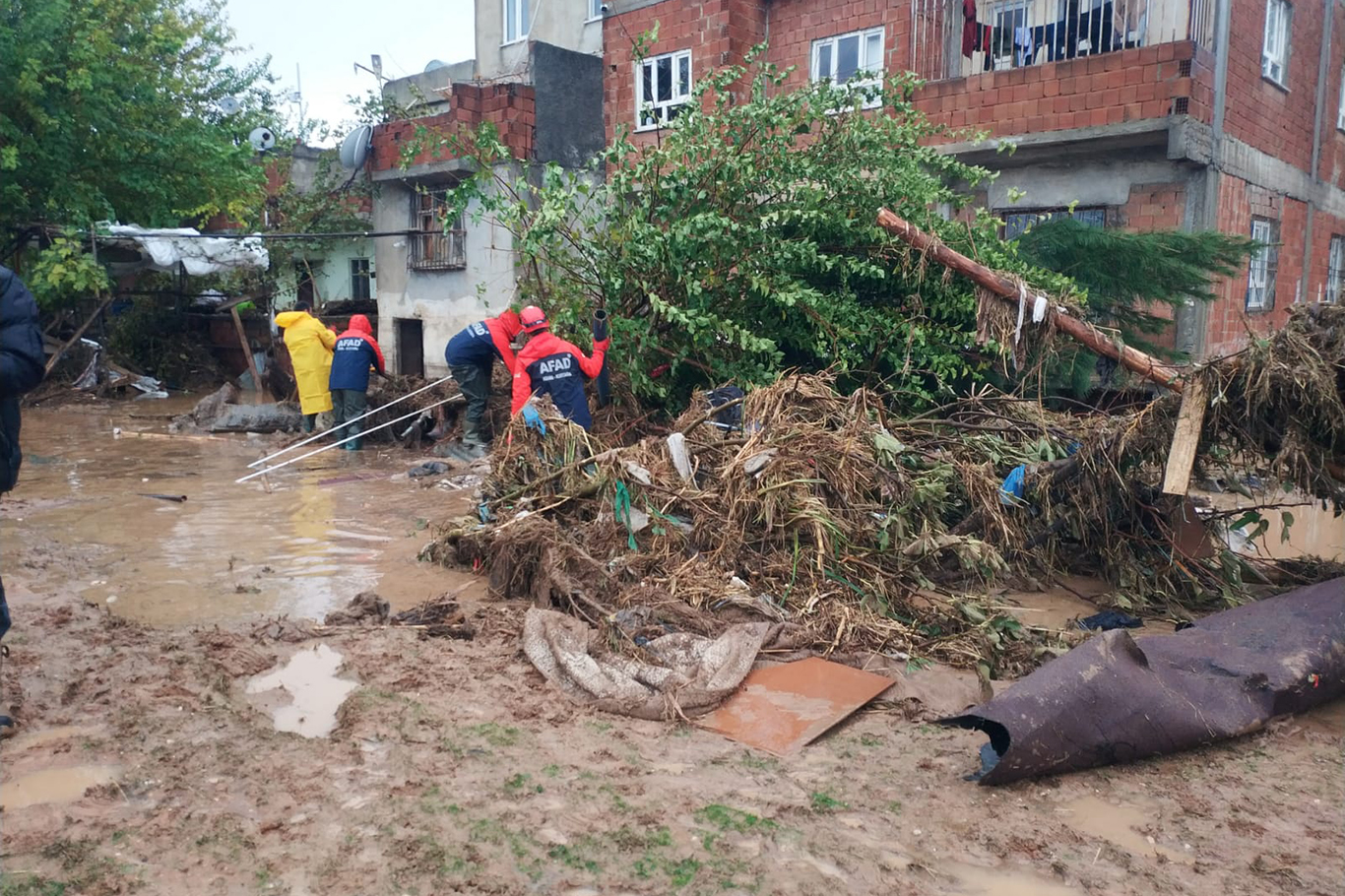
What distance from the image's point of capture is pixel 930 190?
8.71 metres

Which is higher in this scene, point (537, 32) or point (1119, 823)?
point (537, 32)

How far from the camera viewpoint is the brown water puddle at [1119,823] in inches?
123

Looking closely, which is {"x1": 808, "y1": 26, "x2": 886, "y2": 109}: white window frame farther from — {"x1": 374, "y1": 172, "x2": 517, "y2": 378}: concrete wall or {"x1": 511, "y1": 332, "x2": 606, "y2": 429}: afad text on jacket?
{"x1": 511, "y1": 332, "x2": 606, "y2": 429}: afad text on jacket

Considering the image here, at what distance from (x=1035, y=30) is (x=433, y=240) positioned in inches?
382

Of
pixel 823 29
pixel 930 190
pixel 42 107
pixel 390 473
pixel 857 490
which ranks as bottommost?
pixel 390 473

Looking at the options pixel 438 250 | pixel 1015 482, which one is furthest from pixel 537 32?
pixel 1015 482

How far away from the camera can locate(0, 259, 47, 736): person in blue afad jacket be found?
3580 mm

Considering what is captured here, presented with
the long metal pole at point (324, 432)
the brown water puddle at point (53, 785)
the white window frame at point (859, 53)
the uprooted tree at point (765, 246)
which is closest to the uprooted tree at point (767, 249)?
the uprooted tree at point (765, 246)

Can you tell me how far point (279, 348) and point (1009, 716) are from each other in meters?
15.8

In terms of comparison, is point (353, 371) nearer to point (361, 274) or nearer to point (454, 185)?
point (454, 185)

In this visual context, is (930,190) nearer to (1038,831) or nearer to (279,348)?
(1038,831)

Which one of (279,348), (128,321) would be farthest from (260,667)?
(128,321)

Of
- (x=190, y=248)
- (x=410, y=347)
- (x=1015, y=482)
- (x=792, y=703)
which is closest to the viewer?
(x=792, y=703)

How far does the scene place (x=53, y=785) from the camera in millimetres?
3355
